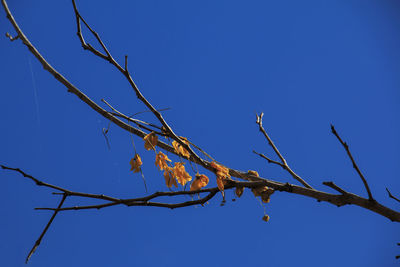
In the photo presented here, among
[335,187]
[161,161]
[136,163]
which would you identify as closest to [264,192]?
[335,187]

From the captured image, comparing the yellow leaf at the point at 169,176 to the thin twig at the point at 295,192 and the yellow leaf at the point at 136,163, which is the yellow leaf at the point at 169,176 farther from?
the thin twig at the point at 295,192

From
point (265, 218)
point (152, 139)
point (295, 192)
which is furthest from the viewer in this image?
point (265, 218)

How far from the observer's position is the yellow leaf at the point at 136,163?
2.04 metres

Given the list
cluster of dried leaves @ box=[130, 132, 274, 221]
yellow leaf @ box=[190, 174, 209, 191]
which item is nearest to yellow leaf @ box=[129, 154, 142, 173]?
cluster of dried leaves @ box=[130, 132, 274, 221]

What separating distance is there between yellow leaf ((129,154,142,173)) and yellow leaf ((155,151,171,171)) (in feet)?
0.35

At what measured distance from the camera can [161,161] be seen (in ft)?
6.64

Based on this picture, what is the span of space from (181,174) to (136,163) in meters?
0.26

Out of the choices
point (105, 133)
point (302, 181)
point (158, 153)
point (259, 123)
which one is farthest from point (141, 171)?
point (302, 181)

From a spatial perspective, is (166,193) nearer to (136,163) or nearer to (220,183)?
(220,183)

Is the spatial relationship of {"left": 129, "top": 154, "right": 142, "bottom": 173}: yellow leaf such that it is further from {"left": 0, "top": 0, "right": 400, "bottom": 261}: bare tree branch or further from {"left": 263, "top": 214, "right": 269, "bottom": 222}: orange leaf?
{"left": 263, "top": 214, "right": 269, "bottom": 222}: orange leaf

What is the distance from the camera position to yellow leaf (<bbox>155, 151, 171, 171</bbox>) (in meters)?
2.01

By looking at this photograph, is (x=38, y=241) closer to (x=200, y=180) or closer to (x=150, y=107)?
(x=150, y=107)

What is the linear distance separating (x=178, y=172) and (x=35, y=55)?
0.88 m

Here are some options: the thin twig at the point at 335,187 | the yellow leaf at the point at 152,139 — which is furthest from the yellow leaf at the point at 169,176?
the thin twig at the point at 335,187
